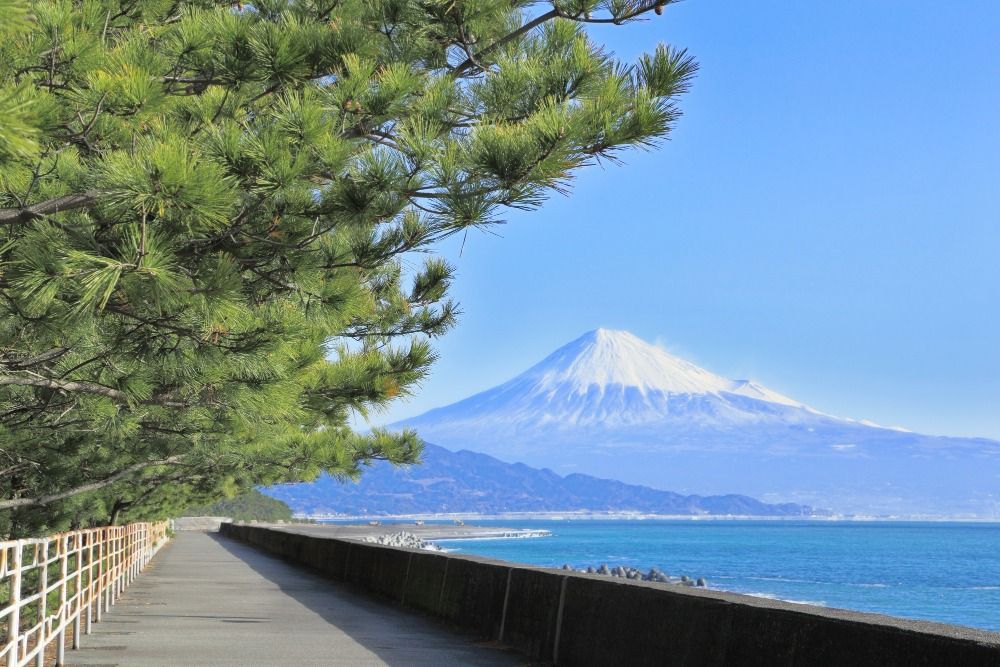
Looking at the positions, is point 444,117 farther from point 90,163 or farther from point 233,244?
point 90,163

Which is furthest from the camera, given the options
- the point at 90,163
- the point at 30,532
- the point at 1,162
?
the point at 30,532

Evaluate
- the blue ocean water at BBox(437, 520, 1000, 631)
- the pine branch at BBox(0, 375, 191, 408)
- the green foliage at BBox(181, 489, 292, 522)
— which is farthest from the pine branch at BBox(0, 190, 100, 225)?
the green foliage at BBox(181, 489, 292, 522)

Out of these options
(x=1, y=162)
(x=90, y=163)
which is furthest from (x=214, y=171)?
(x=90, y=163)

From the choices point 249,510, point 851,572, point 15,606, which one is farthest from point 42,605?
point 249,510

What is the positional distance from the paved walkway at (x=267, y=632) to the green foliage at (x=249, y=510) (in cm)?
12084

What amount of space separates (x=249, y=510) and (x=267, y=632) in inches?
5682

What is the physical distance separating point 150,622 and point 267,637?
248 centimetres

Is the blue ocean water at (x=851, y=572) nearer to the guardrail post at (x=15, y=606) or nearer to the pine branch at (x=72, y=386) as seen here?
the pine branch at (x=72, y=386)

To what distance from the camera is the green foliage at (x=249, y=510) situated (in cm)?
14288

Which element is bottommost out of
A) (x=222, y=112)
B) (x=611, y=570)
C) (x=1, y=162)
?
(x=611, y=570)

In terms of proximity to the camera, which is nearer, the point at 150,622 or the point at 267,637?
the point at 267,637

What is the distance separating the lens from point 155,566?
3098 centimetres

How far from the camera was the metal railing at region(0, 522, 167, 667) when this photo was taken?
7359mm

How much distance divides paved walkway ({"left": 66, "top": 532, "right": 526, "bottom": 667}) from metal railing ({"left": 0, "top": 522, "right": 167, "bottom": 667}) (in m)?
0.29
